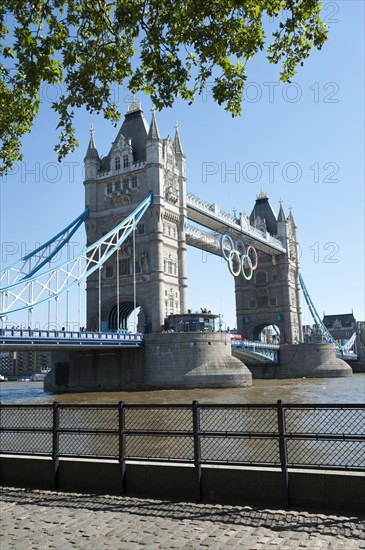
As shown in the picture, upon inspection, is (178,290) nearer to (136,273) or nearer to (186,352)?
(136,273)

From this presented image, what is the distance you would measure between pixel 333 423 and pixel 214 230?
72.7 m

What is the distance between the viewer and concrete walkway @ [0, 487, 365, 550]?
5.92 m

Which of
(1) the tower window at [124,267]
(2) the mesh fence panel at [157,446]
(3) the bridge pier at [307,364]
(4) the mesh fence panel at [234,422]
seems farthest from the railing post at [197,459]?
(3) the bridge pier at [307,364]

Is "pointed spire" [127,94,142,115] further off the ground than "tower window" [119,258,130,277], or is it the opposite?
"pointed spire" [127,94,142,115]

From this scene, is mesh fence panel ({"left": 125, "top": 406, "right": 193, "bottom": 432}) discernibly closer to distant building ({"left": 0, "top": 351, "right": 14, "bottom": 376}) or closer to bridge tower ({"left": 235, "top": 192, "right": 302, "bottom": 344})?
bridge tower ({"left": 235, "top": 192, "right": 302, "bottom": 344})

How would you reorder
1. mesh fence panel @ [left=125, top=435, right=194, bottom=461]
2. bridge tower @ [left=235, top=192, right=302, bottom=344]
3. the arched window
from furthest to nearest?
the arched window → bridge tower @ [left=235, top=192, right=302, bottom=344] → mesh fence panel @ [left=125, top=435, right=194, bottom=461]

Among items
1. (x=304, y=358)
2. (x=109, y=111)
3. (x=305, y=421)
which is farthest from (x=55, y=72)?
(x=304, y=358)

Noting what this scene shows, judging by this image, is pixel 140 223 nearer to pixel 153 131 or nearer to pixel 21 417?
pixel 153 131

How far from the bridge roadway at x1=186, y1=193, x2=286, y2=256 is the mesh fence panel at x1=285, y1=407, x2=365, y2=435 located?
4668cm

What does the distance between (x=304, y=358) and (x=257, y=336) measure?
24.7 meters

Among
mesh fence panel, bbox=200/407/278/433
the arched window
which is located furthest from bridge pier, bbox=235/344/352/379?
mesh fence panel, bbox=200/407/278/433

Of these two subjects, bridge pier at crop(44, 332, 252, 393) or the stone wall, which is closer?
the stone wall

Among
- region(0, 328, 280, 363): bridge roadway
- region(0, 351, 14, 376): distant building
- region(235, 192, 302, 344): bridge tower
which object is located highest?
region(235, 192, 302, 344): bridge tower

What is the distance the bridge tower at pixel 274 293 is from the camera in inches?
3585
